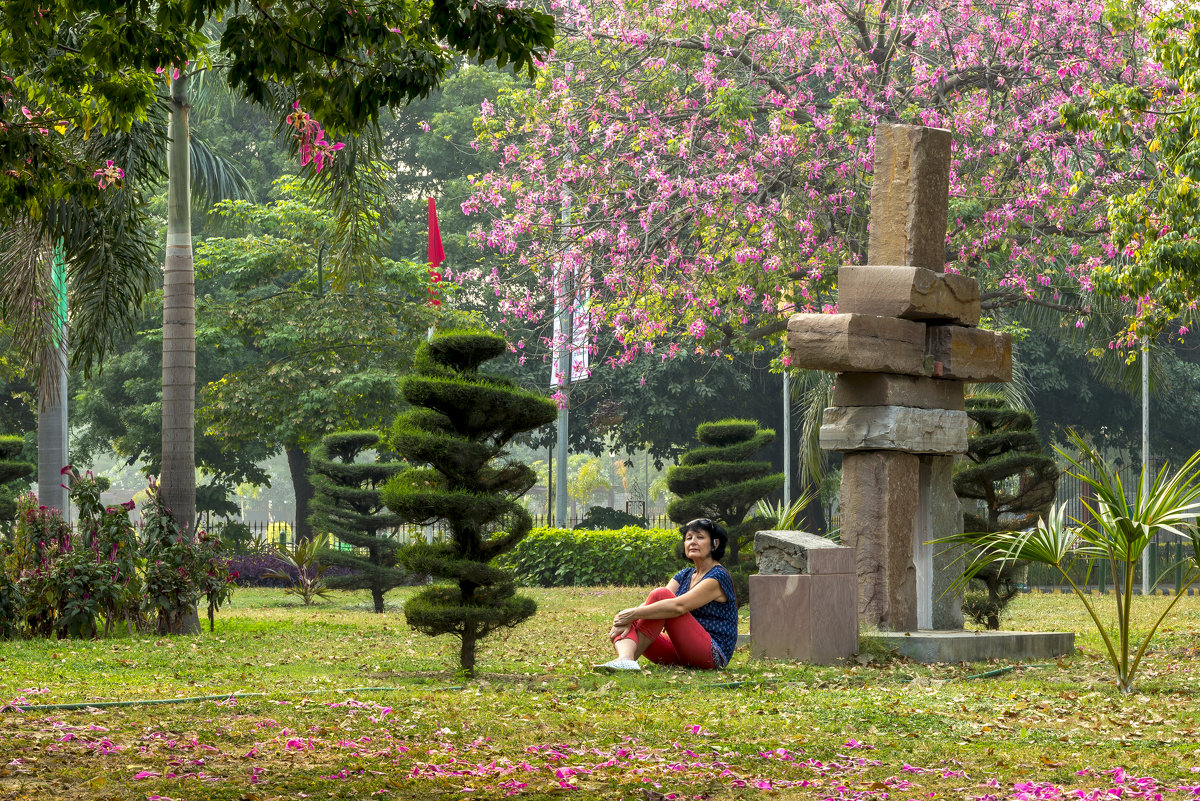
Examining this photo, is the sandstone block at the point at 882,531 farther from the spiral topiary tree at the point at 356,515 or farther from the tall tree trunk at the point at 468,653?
the spiral topiary tree at the point at 356,515

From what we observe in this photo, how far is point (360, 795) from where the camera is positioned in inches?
190

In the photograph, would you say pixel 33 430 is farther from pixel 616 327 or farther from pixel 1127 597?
pixel 1127 597

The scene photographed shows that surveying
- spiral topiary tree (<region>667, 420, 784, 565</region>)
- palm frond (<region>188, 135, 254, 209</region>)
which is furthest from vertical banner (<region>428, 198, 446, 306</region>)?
spiral topiary tree (<region>667, 420, 784, 565</region>)

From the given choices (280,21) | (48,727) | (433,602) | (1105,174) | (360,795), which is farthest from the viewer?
(1105,174)

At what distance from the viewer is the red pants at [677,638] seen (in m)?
8.92

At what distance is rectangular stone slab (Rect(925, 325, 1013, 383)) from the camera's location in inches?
435

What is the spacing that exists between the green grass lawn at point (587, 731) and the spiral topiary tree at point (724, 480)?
5817 mm

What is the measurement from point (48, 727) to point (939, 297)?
25.3 ft

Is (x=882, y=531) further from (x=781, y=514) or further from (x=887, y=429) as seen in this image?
(x=781, y=514)

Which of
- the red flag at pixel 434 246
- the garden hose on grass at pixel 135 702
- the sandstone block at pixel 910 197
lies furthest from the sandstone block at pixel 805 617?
the red flag at pixel 434 246

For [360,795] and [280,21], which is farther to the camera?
[280,21]

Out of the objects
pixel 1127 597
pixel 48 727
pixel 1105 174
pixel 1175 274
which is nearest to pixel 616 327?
pixel 1105 174

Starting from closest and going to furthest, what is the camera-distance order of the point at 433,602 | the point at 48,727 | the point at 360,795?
the point at 360,795
the point at 48,727
the point at 433,602

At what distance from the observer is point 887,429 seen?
416 inches
